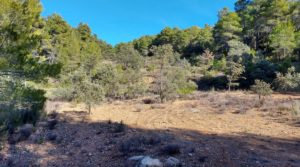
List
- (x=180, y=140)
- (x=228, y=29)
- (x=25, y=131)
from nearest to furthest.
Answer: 1. (x=180, y=140)
2. (x=25, y=131)
3. (x=228, y=29)

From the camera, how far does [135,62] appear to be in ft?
108

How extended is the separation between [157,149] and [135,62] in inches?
1039

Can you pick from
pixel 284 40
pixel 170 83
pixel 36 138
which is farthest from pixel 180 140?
pixel 284 40

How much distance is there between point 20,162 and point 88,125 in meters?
3.95

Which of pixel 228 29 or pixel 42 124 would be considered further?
pixel 228 29

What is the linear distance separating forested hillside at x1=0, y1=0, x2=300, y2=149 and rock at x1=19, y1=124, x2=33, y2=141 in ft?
1.05

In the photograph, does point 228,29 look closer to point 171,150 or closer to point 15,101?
point 15,101

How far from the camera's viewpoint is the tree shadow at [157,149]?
6227 mm

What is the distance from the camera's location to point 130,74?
23375 mm

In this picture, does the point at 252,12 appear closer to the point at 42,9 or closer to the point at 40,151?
the point at 42,9

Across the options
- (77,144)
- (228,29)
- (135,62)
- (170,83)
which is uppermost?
(228,29)

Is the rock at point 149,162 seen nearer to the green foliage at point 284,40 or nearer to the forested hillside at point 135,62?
the forested hillside at point 135,62

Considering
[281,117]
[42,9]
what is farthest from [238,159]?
[42,9]

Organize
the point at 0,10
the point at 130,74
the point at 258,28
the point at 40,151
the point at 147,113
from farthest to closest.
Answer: the point at 258,28
the point at 130,74
the point at 147,113
the point at 0,10
the point at 40,151
